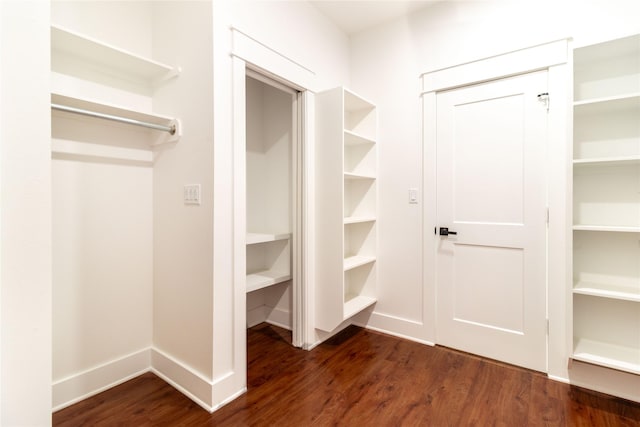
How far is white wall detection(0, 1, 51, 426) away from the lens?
3.28ft

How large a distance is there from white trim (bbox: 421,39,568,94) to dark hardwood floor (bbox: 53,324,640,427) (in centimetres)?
207

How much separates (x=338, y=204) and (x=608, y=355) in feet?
6.16

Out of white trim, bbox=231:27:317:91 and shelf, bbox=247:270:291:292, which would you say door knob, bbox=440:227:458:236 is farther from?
white trim, bbox=231:27:317:91


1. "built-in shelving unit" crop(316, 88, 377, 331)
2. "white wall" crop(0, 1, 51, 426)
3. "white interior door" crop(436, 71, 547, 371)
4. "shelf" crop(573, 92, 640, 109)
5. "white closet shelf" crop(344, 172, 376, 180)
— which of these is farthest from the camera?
"white closet shelf" crop(344, 172, 376, 180)

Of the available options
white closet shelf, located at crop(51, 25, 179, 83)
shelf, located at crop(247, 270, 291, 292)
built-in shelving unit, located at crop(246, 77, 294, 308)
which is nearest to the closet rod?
white closet shelf, located at crop(51, 25, 179, 83)

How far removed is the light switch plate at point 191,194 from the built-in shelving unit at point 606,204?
2.21 m

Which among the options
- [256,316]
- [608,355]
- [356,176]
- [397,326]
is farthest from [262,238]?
[608,355]

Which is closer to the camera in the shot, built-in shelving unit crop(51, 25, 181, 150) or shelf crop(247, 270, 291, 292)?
built-in shelving unit crop(51, 25, 181, 150)

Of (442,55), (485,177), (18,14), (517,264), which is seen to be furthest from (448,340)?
(18,14)

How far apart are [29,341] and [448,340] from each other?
2501mm

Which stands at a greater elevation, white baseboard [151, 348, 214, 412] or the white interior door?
the white interior door

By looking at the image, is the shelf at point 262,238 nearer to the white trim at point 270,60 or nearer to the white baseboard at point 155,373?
the white baseboard at point 155,373

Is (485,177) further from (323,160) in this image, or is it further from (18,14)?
(18,14)

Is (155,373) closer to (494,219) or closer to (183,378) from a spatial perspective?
(183,378)
